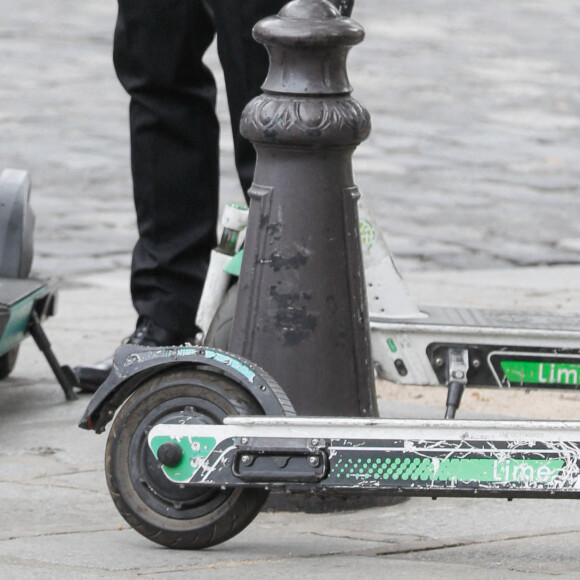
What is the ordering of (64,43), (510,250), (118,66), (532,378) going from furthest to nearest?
(64,43), (510,250), (118,66), (532,378)

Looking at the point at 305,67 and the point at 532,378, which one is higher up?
the point at 305,67

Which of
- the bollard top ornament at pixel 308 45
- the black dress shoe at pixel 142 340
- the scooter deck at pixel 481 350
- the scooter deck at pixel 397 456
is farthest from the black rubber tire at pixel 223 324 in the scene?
the scooter deck at pixel 397 456

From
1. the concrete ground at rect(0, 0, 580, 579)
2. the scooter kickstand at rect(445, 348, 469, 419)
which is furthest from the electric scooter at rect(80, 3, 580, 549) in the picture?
the scooter kickstand at rect(445, 348, 469, 419)

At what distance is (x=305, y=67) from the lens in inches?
108

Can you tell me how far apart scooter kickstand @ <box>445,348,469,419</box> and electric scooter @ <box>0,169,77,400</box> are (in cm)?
100

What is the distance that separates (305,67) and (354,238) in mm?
320

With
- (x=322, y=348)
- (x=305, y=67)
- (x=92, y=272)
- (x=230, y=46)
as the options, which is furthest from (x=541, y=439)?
(x=92, y=272)

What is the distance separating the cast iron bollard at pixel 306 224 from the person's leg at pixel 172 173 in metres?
0.88

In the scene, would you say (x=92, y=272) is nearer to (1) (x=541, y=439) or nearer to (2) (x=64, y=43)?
(1) (x=541, y=439)

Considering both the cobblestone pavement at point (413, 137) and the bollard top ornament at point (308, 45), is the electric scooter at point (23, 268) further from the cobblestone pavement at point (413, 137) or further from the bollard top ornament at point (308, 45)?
the cobblestone pavement at point (413, 137)

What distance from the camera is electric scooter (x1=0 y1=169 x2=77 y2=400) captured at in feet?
12.1

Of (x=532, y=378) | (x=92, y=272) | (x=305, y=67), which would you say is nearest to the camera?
(x=305, y=67)

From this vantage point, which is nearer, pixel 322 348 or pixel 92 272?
pixel 322 348

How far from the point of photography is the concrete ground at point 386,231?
102 inches
